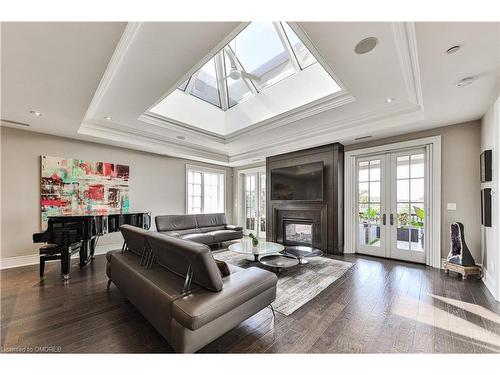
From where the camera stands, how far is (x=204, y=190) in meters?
6.94

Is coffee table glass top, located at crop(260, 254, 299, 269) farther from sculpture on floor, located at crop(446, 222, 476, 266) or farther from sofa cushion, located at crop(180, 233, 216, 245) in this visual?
sculpture on floor, located at crop(446, 222, 476, 266)

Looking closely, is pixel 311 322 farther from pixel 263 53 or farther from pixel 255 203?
pixel 255 203

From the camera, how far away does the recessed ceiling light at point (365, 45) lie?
1.94m

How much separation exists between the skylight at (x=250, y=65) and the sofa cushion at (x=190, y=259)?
2856 millimetres

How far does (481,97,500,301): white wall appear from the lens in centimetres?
251

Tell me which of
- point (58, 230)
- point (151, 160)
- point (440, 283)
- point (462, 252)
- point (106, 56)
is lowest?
point (440, 283)

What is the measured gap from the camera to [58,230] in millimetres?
3148

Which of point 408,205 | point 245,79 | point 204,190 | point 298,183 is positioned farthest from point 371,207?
point 204,190

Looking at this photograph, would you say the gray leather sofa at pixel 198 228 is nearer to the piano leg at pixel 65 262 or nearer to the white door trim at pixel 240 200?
the white door trim at pixel 240 200

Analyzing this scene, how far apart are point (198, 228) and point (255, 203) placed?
2330 mm
